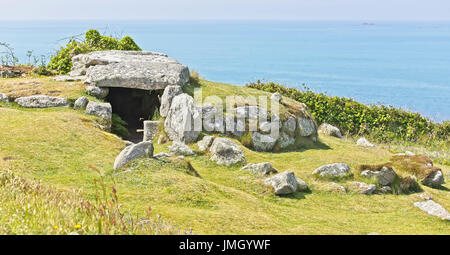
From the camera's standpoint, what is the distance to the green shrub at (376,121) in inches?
1166

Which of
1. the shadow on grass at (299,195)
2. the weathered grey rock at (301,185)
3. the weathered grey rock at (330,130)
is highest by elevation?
the weathered grey rock at (301,185)

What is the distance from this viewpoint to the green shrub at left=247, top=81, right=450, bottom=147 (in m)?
29.6

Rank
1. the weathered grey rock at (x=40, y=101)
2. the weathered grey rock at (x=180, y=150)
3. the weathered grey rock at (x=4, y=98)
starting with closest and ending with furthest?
the weathered grey rock at (x=180, y=150), the weathered grey rock at (x=40, y=101), the weathered grey rock at (x=4, y=98)

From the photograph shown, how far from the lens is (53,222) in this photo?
7.20m

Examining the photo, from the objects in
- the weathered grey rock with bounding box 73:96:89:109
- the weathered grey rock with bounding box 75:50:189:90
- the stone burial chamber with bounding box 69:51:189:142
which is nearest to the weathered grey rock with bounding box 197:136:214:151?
the stone burial chamber with bounding box 69:51:189:142

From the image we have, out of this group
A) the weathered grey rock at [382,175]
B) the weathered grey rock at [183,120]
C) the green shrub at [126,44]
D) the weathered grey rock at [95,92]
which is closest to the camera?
the weathered grey rock at [382,175]

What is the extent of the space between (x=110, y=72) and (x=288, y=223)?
45.4ft

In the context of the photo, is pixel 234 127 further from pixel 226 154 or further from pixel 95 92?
pixel 95 92

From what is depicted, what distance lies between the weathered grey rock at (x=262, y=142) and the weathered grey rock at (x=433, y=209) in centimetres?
697

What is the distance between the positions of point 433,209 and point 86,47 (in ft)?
70.8

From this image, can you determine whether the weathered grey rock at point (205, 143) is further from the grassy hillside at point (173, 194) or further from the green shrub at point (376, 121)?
the green shrub at point (376, 121)

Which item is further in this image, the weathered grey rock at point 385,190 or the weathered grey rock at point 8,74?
the weathered grey rock at point 8,74

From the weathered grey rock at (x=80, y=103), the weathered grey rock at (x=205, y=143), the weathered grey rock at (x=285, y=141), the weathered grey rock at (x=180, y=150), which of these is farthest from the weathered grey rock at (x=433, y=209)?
the weathered grey rock at (x=80, y=103)

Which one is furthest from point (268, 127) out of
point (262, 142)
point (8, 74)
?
point (8, 74)
